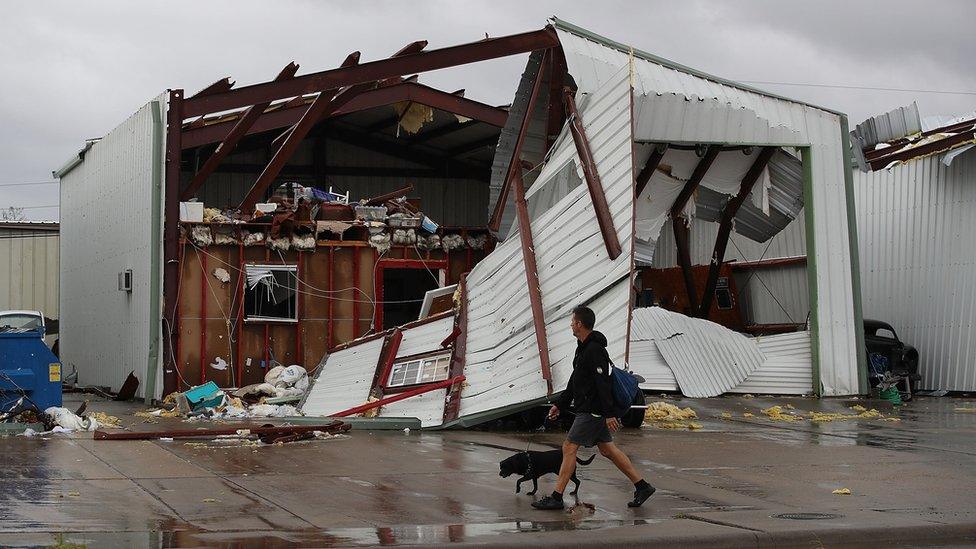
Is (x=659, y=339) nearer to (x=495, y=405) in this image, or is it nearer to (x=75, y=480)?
(x=495, y=405)

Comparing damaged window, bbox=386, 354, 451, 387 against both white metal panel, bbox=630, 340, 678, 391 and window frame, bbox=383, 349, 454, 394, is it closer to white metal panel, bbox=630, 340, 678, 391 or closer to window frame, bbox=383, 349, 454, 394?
window frame, bbox=383, 349, 454, 394

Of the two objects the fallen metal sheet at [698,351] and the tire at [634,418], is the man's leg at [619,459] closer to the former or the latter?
the tire at [634,418]

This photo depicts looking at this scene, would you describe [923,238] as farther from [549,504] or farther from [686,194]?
[549,504]

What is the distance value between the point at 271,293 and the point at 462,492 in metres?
13.1

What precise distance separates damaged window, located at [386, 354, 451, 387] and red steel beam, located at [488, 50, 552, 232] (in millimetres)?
4469

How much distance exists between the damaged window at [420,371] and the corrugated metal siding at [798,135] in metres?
6.37

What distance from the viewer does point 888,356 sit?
23.8 metres

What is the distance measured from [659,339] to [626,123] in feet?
22.2

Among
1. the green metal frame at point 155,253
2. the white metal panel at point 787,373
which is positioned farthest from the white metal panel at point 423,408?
the white metal panel at point 787,373

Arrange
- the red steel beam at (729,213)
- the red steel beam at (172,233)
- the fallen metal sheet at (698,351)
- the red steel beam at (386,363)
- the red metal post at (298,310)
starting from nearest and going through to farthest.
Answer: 1. the red steel beam at (386,363)
2. the red steel beam at (172,233)
3. the fallen metal sheet at (698,351)
4. the red metal post at (298,310)
5. the red steel beam at (729,213)

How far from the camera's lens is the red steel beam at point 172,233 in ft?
68.3

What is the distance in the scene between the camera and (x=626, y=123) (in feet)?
55.2

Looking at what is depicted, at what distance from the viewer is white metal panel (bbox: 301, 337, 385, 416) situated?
17688 mm

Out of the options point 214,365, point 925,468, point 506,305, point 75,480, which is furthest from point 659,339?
point 75,480
